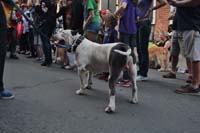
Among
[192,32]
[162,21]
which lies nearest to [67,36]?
[192,32]

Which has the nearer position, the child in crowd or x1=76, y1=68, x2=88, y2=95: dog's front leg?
x1=76, y1=68, x2=88, y2=95: dog's front leg

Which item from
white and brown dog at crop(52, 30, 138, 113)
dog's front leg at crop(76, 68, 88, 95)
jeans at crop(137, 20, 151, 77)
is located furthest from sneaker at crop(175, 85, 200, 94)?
dog's front leg at crop(76, 68, 88, 95)

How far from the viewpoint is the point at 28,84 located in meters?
7.32

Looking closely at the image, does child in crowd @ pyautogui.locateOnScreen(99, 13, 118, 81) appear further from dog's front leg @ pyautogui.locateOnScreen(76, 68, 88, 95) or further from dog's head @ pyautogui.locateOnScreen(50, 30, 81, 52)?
dog's front leg @ pyautogui.locateOnScreen(76, 68, 88, 95)

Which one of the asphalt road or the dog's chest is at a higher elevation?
the dog's chest

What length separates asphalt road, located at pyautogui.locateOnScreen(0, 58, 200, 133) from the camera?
15.8 feet

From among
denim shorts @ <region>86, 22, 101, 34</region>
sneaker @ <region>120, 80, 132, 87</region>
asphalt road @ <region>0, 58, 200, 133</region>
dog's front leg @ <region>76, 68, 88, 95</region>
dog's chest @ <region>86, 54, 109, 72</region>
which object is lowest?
asphalt road @ <region>0, 58, 200, 133</region>

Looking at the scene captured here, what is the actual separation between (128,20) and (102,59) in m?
1.69

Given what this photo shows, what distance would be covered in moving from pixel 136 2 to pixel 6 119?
371 centimetres

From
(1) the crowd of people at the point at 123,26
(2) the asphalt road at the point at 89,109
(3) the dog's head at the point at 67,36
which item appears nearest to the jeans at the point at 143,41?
(1) the crowd of people at the point at 123,26

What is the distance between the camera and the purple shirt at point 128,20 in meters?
7.41

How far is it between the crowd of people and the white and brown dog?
2.51 feet

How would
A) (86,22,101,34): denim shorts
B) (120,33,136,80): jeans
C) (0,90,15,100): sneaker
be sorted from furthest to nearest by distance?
(86,22,101,34): denim shorts, (120,33,136,80): jeans, (0,90,15,100): sneaker

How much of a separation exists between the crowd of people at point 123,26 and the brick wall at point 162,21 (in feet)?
15.9
